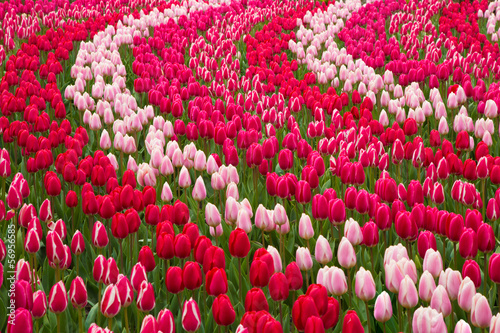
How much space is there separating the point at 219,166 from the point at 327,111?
176cm

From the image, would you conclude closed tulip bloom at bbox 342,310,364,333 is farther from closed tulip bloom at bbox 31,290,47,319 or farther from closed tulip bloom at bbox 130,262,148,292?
closed tulip bloom at bbox 31,290,47,319

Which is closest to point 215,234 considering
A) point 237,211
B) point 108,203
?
point 237,211

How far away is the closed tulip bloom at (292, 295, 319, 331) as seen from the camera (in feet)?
6.91

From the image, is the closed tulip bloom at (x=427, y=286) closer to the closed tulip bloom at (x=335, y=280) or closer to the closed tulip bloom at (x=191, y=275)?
the closed tulip bloom at (x=335, y=280)

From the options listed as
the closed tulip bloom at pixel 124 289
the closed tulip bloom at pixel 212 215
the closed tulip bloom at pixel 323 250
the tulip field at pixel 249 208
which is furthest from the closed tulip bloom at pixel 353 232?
the closed tulip bloom at pixel 124 289

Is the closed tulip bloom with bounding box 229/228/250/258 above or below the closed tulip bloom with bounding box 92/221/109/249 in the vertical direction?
above

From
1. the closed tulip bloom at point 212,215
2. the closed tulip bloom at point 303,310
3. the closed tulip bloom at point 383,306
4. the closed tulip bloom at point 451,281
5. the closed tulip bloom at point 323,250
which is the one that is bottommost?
the closed tulip bloom at point 212,215

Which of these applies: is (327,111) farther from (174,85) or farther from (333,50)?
(333,50)

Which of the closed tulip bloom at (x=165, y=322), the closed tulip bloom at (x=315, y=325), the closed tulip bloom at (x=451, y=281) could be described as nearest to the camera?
the closed tulip bloom at (x=315, y=325)

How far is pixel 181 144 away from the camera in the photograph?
5.64 m

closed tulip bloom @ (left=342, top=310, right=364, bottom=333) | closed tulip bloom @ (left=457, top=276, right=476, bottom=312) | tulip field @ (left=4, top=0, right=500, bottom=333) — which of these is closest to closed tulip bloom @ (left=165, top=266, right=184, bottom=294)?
tulip field @ (left=4, top=0, right=500, bottom=333)

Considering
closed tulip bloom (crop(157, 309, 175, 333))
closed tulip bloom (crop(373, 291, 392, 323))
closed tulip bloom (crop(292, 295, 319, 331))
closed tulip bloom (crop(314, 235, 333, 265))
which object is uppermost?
closed tulip bloom (crop(292, 295, 319, 331))

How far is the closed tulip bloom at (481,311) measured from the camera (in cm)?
225

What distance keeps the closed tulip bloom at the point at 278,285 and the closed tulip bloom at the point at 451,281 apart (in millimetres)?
699
